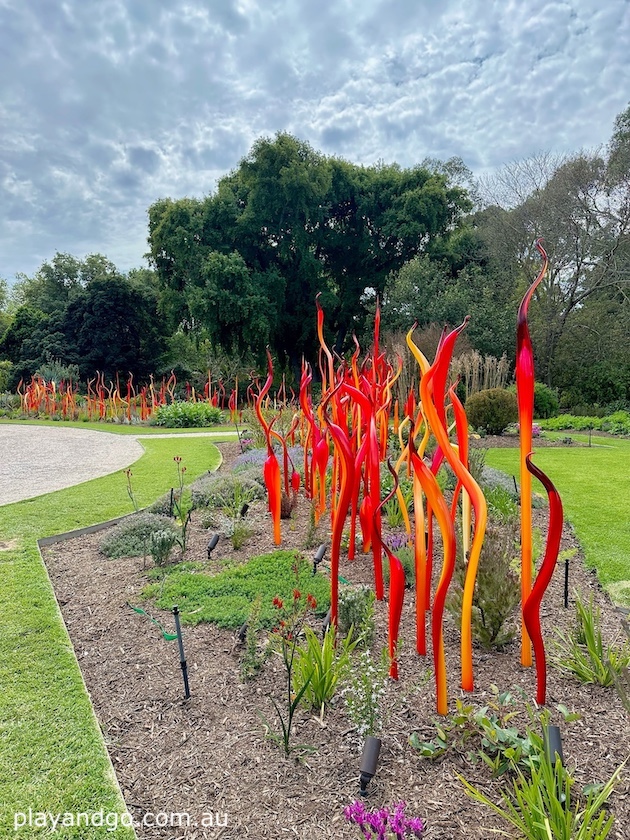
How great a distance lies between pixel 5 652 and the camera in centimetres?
256

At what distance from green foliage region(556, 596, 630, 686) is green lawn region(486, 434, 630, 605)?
3.39 feet

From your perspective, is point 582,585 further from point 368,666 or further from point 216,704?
point 216,704

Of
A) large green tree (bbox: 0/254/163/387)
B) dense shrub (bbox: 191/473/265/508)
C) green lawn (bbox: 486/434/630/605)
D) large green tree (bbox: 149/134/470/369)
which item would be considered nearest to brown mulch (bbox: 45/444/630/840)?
green lawn (bbox: 486/434/630/605)

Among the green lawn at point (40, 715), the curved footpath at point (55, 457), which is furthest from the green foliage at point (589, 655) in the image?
the curved footpath at point (55, 457)

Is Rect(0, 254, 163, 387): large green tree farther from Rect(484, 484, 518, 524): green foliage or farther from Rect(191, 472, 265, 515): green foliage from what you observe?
Rect(484, 484, 518, 524): green foliage

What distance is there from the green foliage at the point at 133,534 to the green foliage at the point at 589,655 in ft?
8.58

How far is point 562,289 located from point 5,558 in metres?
20.3

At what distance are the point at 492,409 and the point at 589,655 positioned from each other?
925 centimetres

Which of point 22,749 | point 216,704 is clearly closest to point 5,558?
point 22,749

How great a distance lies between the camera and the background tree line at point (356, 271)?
17875 mm

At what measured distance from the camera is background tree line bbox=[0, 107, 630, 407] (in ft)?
58.6

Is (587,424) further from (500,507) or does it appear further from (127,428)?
(127,428)

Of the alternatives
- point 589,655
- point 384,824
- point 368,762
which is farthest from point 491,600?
point 384,824

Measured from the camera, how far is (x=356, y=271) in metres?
23.8
